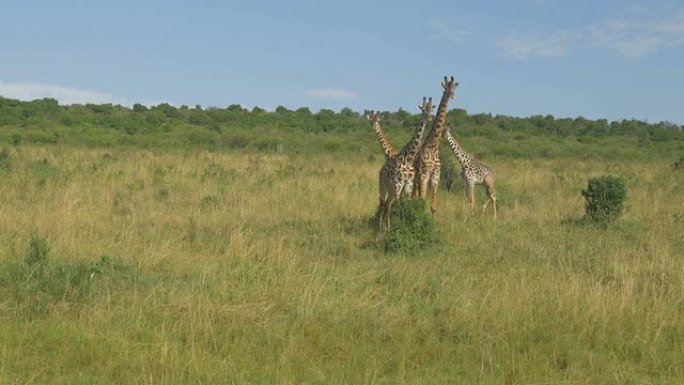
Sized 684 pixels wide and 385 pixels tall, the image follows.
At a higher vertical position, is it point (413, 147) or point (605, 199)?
point (413, 147)

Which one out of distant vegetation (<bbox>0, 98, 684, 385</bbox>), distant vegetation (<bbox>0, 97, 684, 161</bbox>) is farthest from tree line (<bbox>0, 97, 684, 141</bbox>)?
distant vegetation (<bbox>0, 98, 684, 385</bbox>)

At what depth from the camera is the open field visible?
446cm

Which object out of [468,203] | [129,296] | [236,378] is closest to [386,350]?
[236,378]

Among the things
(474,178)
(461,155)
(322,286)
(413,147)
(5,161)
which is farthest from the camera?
(5,161)

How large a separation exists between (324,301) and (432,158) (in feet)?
18.5

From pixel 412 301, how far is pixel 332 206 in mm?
6214

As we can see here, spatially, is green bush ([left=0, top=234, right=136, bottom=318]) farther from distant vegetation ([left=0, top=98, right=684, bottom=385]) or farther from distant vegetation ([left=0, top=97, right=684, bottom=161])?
distant vegetation ([left=0, top=97, right=684, bottom=161])

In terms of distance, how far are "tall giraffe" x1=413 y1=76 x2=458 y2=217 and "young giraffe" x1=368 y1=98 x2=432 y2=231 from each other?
16 cm

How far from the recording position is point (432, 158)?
35.4ft

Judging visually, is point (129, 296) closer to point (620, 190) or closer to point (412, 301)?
point (412, 301)

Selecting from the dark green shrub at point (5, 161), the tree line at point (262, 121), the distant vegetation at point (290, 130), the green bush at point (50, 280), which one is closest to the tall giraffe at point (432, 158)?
the green bush at point (50, 280)

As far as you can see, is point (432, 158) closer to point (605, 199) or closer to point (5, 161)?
point (605, 199)

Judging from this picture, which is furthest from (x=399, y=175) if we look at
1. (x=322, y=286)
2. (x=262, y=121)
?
(x=262, y=121)

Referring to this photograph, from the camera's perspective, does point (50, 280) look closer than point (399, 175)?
Yes
